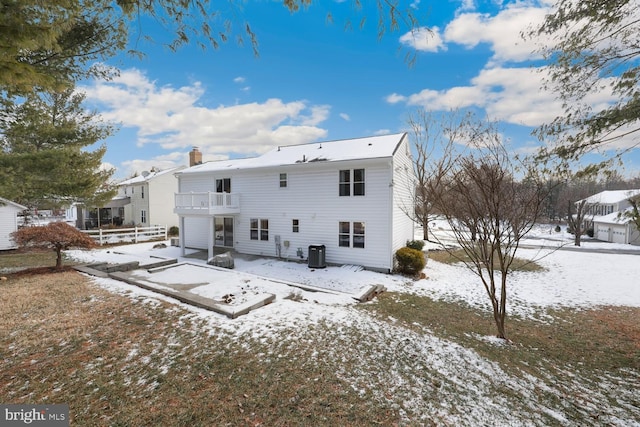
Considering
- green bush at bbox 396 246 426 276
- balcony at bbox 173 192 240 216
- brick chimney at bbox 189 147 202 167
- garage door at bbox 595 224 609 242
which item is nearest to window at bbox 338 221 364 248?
green bush at bbox 396 246 426 276

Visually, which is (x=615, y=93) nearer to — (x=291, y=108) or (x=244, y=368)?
(x=244, y=368)

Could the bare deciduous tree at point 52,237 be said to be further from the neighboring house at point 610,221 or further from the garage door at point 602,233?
the garage door at point 602,233

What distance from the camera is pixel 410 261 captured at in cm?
1174

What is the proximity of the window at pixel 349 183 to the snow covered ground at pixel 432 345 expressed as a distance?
A: 377 cm

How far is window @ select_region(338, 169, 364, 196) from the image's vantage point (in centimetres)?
1239

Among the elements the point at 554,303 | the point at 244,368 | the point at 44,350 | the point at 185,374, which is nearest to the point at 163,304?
the point at 44,350

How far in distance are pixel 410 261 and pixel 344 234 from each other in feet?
10.8

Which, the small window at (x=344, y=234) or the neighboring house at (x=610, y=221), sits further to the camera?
the neighboring house at (x=610, y=221)

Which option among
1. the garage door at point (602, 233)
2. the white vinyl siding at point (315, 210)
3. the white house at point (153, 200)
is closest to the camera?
the white vinyl siding at point (315, 210)

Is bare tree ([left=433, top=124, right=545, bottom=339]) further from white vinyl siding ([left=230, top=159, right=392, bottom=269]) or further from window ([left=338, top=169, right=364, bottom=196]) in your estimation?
window ([left=338, top=169, right=364, bottom=196])

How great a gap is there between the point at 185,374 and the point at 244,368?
845 mm

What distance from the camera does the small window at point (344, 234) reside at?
12750 mm

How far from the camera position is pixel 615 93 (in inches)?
191

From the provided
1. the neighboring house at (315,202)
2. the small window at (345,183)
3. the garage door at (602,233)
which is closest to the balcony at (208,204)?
the neighboring house at (315,202)
